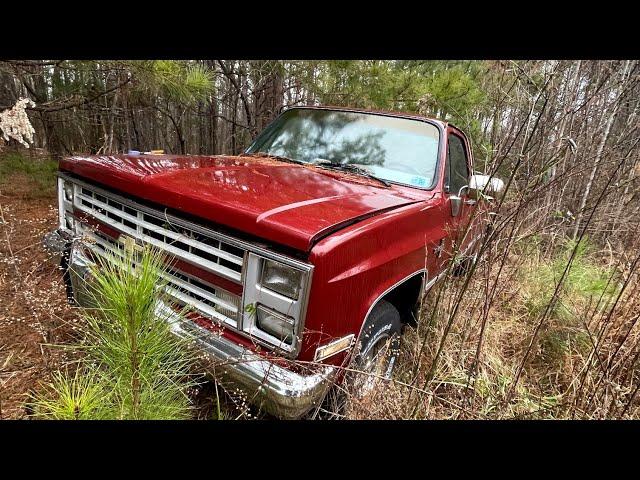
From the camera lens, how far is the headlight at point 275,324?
179 cm

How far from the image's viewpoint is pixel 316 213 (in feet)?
6.31

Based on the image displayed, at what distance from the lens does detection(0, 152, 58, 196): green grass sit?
726 cm

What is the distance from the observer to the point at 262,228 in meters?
1.75

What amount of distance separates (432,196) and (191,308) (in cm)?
185

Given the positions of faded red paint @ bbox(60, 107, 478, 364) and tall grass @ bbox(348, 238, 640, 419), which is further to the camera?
tall grass @ bbox(348, 238, 640, 419)

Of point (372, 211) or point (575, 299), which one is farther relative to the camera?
point (575, 299)

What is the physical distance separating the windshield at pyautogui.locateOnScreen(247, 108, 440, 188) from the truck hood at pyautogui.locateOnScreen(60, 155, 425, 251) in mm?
251

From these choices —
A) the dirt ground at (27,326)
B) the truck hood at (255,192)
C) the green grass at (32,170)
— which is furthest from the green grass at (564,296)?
the green grass at (32,170)

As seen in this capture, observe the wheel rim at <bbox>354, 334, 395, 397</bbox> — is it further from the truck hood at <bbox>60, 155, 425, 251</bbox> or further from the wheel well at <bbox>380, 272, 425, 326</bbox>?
the truck hood at <bbox>60, 155, 425, 251</bbox>

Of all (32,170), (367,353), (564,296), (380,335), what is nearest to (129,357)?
(367,353)

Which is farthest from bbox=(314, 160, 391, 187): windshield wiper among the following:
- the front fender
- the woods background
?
the woods background

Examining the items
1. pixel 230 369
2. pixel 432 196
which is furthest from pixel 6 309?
pixel 432 196

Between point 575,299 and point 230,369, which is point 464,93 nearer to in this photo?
point 575,299

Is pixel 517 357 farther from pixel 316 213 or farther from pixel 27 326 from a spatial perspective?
pixel 27 326
